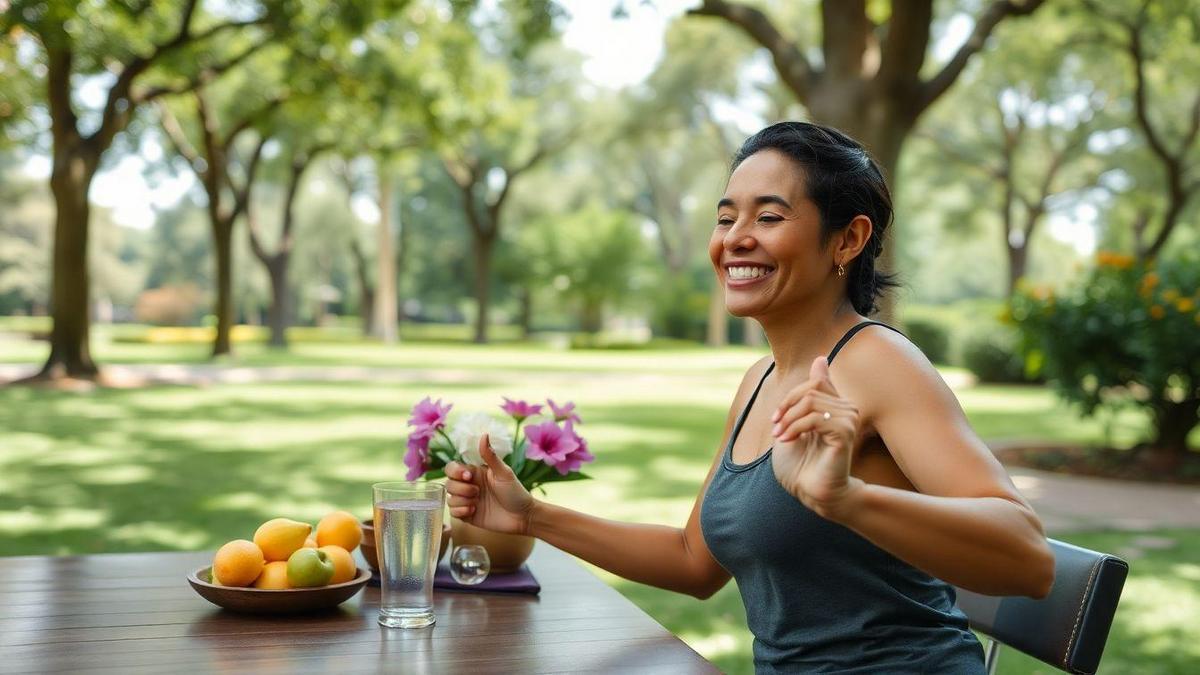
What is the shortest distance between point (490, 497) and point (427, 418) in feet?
0.66

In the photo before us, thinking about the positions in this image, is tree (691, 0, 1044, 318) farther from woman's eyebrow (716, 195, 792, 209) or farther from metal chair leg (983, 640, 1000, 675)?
woman's eyebrow (716, 195, 792, 209)

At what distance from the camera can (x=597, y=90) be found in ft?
120

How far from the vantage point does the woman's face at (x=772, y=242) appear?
6.15ft

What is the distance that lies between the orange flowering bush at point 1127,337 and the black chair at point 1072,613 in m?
7.38

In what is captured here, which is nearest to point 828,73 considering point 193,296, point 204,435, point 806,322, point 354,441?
point 354,441

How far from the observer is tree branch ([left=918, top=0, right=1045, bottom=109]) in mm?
8641

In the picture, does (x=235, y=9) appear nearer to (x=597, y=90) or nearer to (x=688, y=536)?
(x=688, y=536)

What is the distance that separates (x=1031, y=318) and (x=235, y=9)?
1323 cm

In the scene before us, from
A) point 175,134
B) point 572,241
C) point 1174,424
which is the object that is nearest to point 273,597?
point 1174,424

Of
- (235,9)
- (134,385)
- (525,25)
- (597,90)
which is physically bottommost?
(134,385)

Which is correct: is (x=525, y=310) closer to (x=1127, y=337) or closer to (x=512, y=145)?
(x=512, y=145)

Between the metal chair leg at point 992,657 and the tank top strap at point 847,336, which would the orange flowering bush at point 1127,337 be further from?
the tank top strap at point 847,336

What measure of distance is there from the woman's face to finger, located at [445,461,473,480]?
0.60m

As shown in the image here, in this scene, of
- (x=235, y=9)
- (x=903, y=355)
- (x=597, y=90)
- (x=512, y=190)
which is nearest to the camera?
(x=903, y=355)
